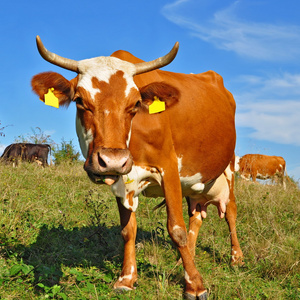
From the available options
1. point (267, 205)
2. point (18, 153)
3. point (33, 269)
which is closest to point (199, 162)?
point (33, 269)

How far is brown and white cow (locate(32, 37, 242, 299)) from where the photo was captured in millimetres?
3498

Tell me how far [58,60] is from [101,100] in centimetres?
78

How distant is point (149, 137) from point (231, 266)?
2.73 m

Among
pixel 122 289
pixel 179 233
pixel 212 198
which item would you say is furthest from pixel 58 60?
pixel 212 198

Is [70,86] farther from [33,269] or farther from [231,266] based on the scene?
[231,266]

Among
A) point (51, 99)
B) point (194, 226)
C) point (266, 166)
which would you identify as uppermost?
point (266, 166)

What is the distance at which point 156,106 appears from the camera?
4191 millimetres

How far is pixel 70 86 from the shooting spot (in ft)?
13.0

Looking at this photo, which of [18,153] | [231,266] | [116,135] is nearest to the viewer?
[116,135]

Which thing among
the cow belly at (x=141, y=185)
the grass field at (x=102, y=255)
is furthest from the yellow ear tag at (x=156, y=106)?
the grass field at (x=102, y=255)

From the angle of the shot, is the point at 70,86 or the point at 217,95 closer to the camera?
the point at 70,86

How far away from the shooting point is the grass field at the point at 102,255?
4.29 m

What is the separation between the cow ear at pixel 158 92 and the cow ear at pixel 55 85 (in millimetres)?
791

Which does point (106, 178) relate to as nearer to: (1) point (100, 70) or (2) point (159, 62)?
(1) point (100, 70)
